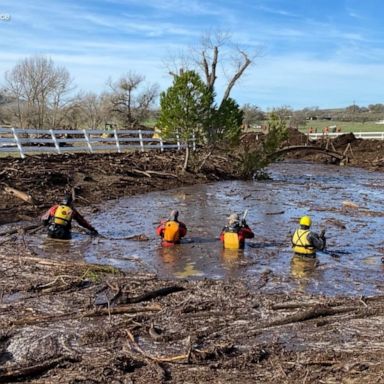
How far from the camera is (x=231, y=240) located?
11.2 meters

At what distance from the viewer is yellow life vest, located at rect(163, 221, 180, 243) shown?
11445 millimetres

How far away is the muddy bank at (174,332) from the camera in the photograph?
17.4 feet

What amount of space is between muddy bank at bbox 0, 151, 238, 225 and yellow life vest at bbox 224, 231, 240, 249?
5.93 meters

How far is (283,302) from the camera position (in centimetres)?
770

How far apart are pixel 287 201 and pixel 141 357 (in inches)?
579

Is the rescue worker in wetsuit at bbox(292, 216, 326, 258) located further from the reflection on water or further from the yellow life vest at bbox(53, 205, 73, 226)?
the yellow life vest at bbox(53, 205, 73, 226)

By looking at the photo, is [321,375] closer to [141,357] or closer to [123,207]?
[141,357]

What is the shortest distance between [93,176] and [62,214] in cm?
976

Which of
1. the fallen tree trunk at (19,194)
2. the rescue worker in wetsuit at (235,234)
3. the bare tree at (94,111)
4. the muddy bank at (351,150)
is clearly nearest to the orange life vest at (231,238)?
the rescue worker in wetsuit at (235,234)

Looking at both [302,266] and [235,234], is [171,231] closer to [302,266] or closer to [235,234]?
[235,234]

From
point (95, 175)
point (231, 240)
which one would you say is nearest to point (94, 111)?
point (95, 175)

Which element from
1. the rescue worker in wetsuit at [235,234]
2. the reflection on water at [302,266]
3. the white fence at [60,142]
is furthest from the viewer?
the white fence at [60,142]

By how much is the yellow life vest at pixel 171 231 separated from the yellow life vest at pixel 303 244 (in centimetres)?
247

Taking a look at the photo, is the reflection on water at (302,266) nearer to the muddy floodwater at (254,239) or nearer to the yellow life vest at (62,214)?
the muddy floodwater at (254,239)
